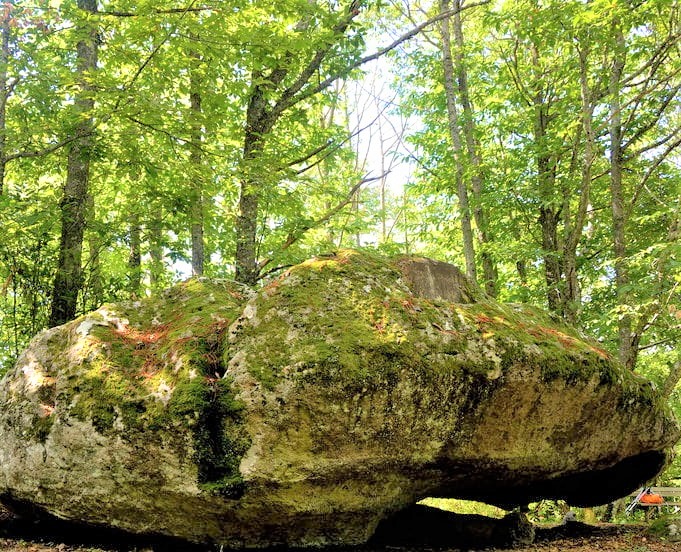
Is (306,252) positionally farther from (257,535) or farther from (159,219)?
(257,535)

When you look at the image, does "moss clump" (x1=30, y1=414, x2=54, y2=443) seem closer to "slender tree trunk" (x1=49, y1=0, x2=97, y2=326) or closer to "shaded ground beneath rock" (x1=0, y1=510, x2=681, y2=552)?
"shaded ground beneath rock" (x1=0, y1=510, x2=681, y2=552)

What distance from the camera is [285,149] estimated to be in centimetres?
1142

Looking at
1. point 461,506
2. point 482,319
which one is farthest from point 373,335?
point 461,506

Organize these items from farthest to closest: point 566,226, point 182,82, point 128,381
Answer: point 566,226, point 182,82, point 128,381

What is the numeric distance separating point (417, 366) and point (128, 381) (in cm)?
246

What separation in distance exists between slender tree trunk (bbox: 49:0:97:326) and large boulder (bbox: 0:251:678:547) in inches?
130

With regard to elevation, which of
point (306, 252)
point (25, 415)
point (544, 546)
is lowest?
point (544, 546)

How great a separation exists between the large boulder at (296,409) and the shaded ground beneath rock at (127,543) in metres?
0.26

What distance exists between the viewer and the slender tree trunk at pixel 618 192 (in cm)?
945

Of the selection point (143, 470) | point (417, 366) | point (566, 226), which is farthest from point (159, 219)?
point (566, 226)

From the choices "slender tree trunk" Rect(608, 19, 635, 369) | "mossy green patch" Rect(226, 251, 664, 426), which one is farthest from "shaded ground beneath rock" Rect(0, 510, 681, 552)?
"slender tree trunk" Rect(608, 19, 635, 369)

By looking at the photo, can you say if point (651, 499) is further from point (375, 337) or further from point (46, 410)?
point (46, 410)

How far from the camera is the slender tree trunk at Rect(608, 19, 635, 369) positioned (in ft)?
31.0

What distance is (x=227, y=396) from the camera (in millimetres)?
3881
